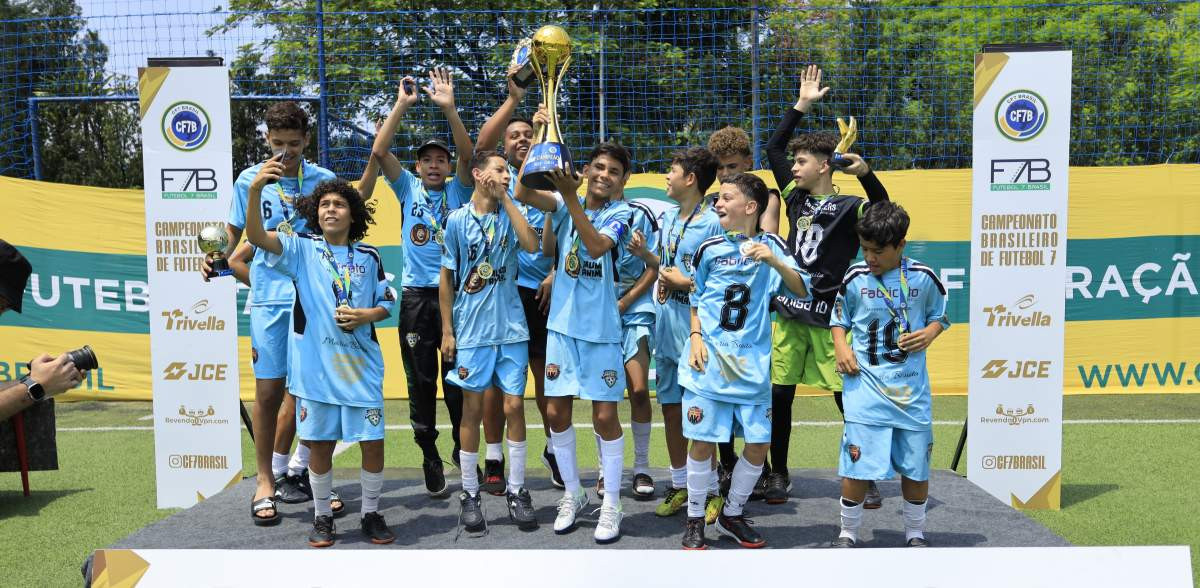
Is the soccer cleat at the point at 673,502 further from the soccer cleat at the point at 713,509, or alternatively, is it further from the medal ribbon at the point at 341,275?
the medal ribbon at the point at 341,275

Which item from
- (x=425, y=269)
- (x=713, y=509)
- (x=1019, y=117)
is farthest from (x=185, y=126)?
(x=1019, y=117)

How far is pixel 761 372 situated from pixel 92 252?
6.73m

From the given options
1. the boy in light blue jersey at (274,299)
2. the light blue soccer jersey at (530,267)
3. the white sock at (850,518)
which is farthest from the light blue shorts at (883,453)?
the boy in light blue jersey at (274,299)

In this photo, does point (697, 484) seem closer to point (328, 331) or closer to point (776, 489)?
point (776, 489)

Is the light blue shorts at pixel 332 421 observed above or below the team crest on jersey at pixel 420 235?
below

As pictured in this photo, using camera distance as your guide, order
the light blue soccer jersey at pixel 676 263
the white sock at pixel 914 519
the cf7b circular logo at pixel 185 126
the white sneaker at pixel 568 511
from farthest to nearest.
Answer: the cf7b circular logo at pixel 185 126, the light blue soccer jersey at pixel 676 263, the white sneaker at pixel 568 511, the white sock at pixel 914 519

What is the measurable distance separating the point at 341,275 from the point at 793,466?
319 cm

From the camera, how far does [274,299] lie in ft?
15.0

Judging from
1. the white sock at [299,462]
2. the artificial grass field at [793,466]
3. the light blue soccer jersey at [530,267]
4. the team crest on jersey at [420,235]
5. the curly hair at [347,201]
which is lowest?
the artificial grass field at [793,466]

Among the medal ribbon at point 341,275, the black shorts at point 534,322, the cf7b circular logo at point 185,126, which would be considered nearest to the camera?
the medal ribbon at point 341,275

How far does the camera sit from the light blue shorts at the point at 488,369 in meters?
4.30

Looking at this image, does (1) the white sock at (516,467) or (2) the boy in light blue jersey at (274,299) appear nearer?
(1) the white sock at (516,467)

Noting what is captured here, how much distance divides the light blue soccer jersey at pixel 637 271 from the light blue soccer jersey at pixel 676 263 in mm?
39

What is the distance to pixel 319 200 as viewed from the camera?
4195 millimetres
